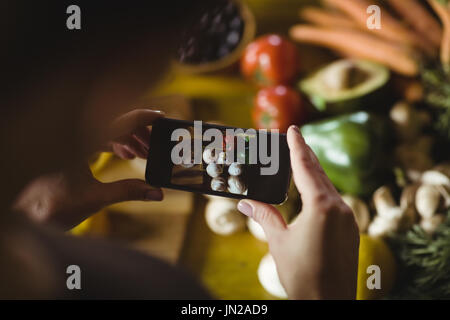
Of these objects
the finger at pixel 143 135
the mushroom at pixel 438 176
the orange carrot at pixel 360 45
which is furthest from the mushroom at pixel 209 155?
the orange carrot at pixel 360 45

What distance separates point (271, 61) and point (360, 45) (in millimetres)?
213

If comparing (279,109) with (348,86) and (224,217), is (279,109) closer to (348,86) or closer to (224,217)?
(348,86)

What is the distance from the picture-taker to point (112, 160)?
2.92 ft

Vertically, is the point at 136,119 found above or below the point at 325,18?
below

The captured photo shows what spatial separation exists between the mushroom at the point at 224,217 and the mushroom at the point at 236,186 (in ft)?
0.60

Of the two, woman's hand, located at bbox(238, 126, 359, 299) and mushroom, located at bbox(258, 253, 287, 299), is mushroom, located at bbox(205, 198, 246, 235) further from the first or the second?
woman's hand, located at bbox(238, 126, 359, 299)

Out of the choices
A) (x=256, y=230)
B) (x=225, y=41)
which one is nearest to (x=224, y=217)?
(x=256, y=230)

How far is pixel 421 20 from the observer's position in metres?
0.92

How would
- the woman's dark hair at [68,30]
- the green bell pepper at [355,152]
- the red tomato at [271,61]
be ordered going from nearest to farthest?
the woman's dark hair at [68,30], the green bell pepper at [355,152], the red tomato at [271,61]

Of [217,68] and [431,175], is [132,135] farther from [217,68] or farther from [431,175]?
[431,175]

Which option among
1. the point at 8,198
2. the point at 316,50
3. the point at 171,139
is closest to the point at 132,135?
the point at 171,139

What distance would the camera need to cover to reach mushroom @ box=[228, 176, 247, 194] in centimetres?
59

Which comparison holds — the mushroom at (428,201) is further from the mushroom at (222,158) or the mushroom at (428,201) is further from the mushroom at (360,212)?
the mushroom at (222,158)

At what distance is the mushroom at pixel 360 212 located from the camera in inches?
29.7
